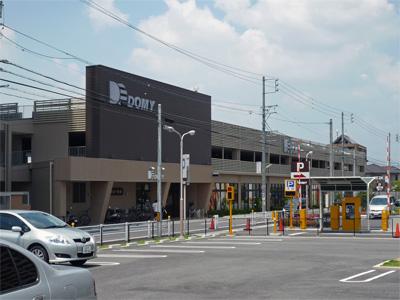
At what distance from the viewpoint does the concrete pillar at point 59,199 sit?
39.6m

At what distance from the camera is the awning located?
29500mm

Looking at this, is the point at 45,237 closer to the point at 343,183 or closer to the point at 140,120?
the point at 343,183

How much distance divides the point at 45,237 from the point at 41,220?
96cm

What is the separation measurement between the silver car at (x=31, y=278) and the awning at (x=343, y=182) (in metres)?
24.6

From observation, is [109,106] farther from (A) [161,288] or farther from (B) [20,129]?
(A) [161,288]

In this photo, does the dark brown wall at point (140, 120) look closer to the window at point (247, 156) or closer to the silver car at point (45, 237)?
the window at point (247, 156)

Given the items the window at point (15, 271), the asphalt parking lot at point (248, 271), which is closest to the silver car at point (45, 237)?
the asphalt parking lot at point (248, 271)

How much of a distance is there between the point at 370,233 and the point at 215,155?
35719 millimetres

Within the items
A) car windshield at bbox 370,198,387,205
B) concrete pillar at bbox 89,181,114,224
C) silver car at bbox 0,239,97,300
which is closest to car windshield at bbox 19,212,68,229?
silver car at bbox 0,239,97,300

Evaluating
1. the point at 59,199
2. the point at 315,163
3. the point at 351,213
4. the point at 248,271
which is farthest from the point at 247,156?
the point at 248,271

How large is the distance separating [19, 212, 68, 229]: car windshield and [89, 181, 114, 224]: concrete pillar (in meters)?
27.3

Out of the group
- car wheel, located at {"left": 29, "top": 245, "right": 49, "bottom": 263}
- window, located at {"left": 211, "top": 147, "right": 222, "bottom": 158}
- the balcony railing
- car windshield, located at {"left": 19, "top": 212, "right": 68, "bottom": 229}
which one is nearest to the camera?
car wheel, located at {"left": 29, "top": 245, "right": 49, "bottom": 263}

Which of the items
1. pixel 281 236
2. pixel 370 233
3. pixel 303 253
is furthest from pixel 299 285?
pixel 370 233

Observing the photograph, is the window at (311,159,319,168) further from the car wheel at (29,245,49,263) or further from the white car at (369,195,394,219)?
the car wheel at (29,245,49,263)
